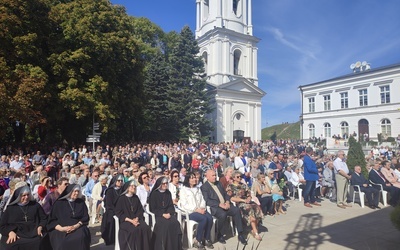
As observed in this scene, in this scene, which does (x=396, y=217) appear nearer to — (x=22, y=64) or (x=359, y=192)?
(x=359, y=192)

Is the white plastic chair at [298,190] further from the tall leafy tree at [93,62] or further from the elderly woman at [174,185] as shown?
the tall leafy tree at [93,62]

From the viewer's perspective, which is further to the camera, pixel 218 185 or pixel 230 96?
pixel 230 96

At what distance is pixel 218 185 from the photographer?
6938mm

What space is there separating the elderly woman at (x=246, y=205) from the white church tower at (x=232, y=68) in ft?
88.1

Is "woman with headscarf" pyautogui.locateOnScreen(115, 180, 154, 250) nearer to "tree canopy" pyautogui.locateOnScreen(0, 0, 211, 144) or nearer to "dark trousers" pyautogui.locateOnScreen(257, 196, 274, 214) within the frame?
"dark trousers" pyautogui.locateOnScreen(257, 196, 274, 214)

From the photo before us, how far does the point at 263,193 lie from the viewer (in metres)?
8.46

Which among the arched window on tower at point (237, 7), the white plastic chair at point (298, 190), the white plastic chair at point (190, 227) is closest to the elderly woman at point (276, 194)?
the white plastic chair at point (298, 190)

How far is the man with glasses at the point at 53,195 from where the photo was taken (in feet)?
18.5

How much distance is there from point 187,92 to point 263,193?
2211 centimetres

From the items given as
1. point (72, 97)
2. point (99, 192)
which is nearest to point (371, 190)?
point (99, 192)

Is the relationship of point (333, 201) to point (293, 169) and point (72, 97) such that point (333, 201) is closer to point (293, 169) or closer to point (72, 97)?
point (293, 169)

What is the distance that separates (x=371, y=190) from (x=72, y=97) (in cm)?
1604

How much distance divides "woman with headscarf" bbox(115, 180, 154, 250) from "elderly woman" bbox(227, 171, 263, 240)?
2429 mm

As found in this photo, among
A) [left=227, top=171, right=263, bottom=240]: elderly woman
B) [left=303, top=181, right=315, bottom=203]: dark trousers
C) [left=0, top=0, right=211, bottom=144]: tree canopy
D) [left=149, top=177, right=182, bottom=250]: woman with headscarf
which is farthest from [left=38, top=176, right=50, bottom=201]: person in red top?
[left=0, top=0, right=211, bottom=144]: tree canopy
